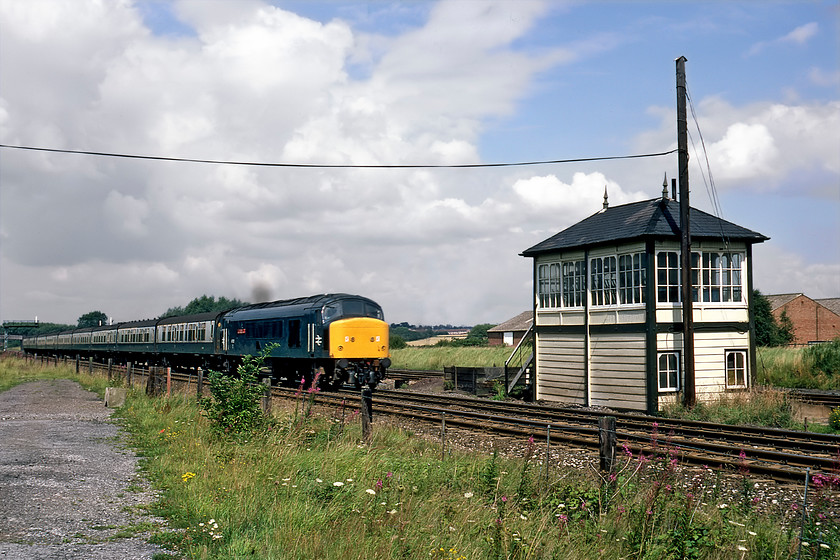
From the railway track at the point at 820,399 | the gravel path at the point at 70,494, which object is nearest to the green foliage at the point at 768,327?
the railway track at the point at 820,399

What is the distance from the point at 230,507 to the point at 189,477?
5.40 feet

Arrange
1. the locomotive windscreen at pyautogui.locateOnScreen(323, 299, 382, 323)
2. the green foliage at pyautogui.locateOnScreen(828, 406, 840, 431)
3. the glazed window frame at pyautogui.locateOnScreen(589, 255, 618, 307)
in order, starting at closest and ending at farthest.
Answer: the green foliage at pyautogui.locateOnScreen(828, 406, 840, 431) → the glazed window frame at pyautogui.locateOnScreen(589, 255, 618, 307) → the locomotive windscreen at pyautogui.locateOnScreen(323, 299, 382, 323)

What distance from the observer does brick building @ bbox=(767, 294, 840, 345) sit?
70375 millimetres

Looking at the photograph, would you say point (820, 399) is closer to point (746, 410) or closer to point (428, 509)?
point (746, 410)

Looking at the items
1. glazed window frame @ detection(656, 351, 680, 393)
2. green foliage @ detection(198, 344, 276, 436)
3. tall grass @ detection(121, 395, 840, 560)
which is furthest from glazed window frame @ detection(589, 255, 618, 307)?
green foliage @ detection(198, 344, 276, 436)

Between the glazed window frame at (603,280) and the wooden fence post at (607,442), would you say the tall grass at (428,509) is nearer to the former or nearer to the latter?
the wooden fence post at (607,442)

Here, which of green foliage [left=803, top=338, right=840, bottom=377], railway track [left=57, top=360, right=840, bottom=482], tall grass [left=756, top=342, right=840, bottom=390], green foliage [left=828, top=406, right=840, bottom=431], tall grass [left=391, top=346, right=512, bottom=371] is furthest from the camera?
tall grass [left=391, top=346, right=512, bottom=371]

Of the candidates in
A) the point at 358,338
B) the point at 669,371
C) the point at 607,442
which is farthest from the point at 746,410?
the point at 358,338

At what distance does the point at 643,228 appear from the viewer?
21.5 m

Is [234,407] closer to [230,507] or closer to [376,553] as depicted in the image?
[230,507]

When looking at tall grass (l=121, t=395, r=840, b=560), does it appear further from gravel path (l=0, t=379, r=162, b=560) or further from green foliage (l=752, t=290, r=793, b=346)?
green foliage (l=752, t=290, r=793, b=346)

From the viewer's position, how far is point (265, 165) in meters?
23.2

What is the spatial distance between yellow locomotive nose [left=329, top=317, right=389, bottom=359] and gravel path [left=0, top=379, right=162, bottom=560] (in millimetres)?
9041

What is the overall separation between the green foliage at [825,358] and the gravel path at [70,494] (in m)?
24.0
